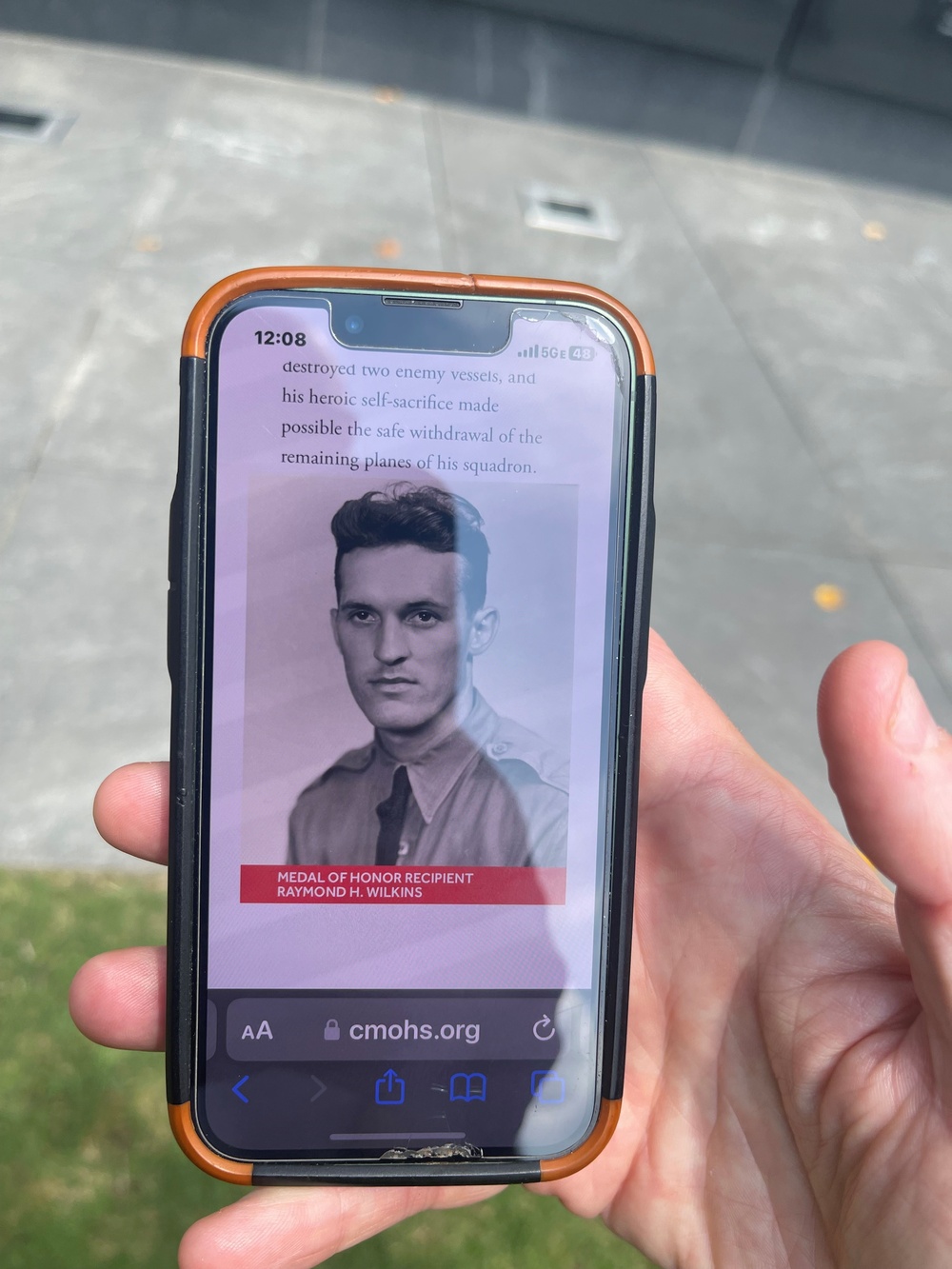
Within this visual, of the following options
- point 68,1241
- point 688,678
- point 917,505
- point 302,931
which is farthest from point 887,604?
point 68,1241

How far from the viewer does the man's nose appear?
1.44 metres

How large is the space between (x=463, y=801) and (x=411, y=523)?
0.41m

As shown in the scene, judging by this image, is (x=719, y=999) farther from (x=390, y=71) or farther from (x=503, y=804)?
(x=390, y=71)

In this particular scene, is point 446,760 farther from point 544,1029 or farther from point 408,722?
point 544,1029

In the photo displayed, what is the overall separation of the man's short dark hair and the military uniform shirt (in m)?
0.22

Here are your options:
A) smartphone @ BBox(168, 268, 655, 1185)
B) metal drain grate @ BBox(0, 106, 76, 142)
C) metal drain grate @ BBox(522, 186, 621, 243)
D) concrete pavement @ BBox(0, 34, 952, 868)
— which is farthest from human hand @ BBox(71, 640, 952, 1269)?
metal drain grate @ BBox(0, 106, 76, 142)

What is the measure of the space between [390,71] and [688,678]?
199 inches

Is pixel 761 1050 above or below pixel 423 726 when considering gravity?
below

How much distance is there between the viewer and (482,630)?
1.45 meters

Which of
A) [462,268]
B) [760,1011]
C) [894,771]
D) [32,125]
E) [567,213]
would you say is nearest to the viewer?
[894,771]

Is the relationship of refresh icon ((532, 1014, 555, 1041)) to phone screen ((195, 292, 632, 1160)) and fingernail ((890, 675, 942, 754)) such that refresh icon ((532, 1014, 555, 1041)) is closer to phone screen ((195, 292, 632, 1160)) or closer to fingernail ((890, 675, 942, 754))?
phone screen ((195, 292, 632, 1160))

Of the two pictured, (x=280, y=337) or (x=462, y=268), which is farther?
(x=462, y=268)

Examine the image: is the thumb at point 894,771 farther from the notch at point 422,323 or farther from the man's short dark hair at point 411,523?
the notch at point 422,323
